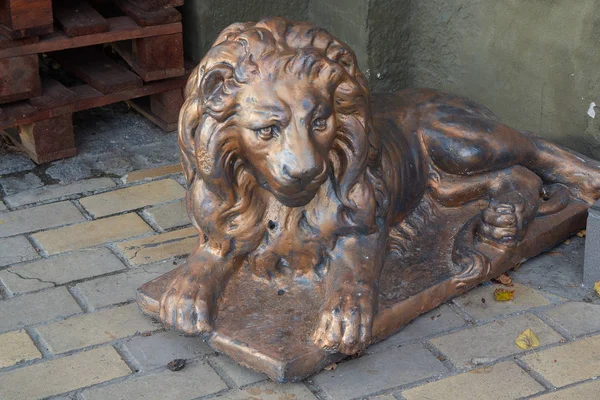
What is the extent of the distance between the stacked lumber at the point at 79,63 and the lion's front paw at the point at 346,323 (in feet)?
7.01

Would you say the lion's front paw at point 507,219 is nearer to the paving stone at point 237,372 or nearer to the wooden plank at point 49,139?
the paving stone at point 237,372

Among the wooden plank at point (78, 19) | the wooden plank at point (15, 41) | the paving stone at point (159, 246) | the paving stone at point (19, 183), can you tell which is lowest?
the paving stone at point (19, 183)

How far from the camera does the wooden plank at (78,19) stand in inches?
183

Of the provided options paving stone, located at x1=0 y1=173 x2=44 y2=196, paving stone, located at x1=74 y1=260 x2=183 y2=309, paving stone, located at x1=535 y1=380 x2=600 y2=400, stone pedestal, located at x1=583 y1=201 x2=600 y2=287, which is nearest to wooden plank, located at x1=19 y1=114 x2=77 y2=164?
paving stone, located at x1=0 y1=173 x2=44 y2=196

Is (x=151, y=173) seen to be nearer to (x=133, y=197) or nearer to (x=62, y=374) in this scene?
(x=133, y=197)

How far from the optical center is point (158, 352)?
331 centimetres

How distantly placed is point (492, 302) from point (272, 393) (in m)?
0.99

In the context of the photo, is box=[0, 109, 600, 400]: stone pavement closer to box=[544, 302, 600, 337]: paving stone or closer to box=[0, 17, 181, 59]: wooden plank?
box=[544, 302, 600, 337]: paving stone

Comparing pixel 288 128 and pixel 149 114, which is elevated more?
pixel 288 128

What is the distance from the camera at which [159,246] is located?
4.02 meters

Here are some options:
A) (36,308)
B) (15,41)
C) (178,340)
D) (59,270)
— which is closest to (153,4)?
(15,41)

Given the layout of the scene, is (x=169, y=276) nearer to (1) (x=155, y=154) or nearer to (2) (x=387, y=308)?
(2) (x=387, y=308)

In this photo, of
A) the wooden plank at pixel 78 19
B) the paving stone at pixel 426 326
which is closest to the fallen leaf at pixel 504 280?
the paving stone at pixel 426 326

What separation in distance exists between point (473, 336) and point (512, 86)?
1680 mm
